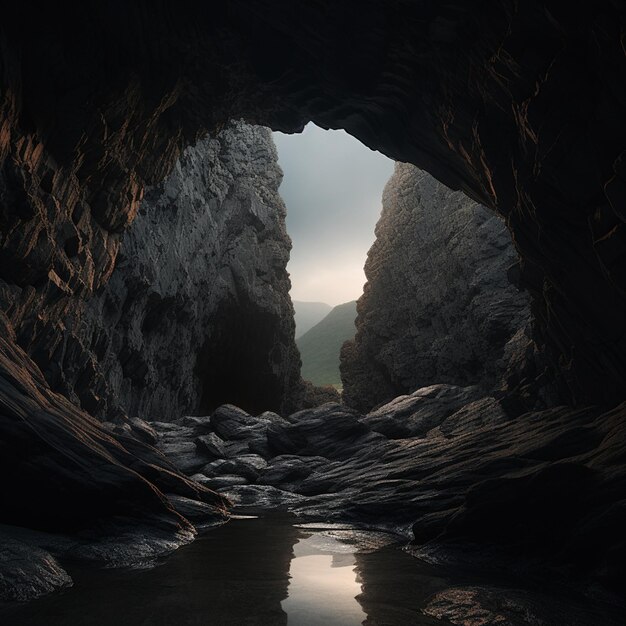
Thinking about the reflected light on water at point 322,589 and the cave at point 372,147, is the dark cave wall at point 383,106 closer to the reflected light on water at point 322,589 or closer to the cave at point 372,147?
the cave at point 372,147

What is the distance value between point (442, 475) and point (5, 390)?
1219cm

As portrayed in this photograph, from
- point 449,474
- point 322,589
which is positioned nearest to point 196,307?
point 449,474

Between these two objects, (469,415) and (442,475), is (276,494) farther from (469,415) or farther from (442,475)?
(469,415)

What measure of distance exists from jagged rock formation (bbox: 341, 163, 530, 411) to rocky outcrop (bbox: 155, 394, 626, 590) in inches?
325

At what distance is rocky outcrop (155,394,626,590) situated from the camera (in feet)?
30.3

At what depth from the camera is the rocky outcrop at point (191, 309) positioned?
77.2 ft

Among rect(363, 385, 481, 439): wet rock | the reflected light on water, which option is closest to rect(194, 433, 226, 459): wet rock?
rect(363, 385, 481, 439): wet rock

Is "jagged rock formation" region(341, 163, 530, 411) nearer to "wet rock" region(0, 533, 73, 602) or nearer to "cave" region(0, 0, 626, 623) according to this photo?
"cave" region(0, 0, 626, 623)

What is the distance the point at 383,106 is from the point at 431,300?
3068 cm

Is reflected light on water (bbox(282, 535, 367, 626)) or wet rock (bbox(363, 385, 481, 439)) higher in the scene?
wet rock (bbox(363, 385, 481, 439))

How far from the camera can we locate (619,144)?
37.2ft

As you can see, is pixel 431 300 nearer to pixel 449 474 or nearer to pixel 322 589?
pixel 449 474

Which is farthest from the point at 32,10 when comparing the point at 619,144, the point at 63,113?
the point at 619,144

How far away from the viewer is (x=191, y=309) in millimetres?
40250
